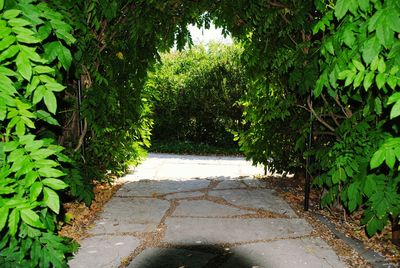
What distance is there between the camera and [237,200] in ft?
15.0

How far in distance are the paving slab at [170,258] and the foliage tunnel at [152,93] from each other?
58cm

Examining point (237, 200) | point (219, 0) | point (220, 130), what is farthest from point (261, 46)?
point (220, 130)

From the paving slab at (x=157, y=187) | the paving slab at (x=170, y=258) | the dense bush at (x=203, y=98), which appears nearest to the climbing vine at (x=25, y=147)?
the paving slab at (x=170, y=258)

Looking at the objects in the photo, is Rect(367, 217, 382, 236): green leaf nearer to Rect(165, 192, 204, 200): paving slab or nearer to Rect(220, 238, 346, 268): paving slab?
Rect(220, 238, 346, 268): paving slab

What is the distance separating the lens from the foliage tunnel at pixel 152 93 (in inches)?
63.0

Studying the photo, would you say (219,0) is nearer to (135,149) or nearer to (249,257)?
(135,149)

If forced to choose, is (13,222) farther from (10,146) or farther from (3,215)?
(10,146)

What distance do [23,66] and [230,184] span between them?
443 cm

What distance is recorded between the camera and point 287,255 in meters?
2.88

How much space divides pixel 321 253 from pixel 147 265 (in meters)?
1.45

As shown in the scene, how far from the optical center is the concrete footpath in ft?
9.20

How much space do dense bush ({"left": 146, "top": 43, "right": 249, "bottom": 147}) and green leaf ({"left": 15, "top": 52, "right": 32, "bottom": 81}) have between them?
964 cm

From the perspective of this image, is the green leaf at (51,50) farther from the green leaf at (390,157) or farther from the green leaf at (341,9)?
the green leaf at (390,157)

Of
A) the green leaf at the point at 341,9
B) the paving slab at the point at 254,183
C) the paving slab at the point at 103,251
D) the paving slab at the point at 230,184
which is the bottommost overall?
the paving slab at the point at 103,251
